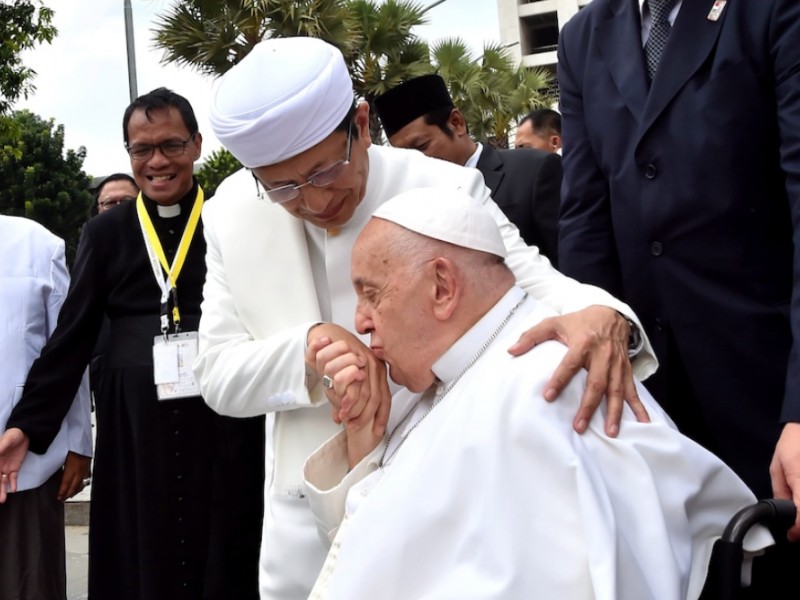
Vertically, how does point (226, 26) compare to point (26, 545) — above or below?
above

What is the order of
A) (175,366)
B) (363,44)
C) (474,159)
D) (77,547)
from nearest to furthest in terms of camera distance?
(175,366), (474,159), (77,547), (363,44)

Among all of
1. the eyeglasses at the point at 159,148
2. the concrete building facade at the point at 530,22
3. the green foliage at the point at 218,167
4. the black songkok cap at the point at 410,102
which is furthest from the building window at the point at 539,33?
the eyeglasses at the point at 159,148

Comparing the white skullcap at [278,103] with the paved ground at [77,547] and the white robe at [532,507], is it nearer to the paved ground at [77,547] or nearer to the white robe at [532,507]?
the white robe at [532,507]

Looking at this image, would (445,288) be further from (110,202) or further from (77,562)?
(77,562)

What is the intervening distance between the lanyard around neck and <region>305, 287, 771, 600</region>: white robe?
7.50 ft

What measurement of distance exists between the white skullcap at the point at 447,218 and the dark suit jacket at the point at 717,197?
0.52 meters

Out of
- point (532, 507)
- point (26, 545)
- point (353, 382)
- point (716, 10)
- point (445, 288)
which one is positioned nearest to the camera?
point (532, 507)

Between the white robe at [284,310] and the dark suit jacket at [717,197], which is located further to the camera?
the white robe at [284,310]

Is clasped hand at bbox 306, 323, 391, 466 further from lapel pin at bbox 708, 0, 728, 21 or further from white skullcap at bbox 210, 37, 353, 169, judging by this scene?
lapel pin at bbox 708, 0, 728, 21

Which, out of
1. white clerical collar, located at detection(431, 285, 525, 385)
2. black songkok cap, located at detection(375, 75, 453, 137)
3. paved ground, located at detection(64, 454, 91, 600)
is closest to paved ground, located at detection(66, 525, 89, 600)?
paved ground, located at detection(64, 454, 91, 600)

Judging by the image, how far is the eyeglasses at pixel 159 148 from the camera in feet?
14.3

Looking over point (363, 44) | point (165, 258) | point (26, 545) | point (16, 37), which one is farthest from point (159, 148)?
point (363, 44)

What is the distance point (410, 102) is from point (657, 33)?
2.78 meters

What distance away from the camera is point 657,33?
2596mm
